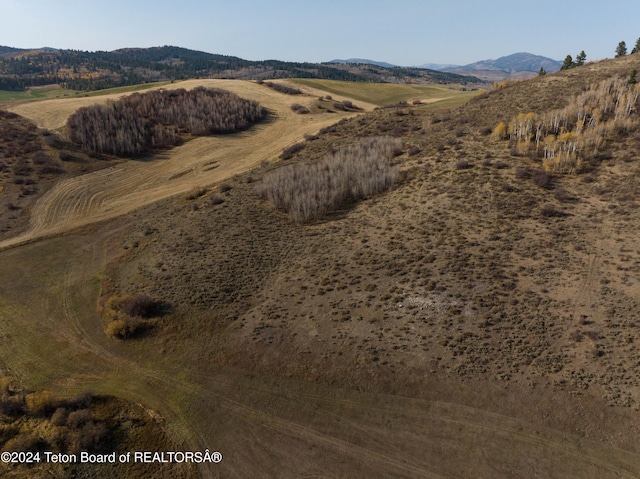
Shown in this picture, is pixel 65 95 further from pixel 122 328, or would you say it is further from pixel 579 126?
pixel 579 126

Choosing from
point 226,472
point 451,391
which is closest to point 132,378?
point 226,472

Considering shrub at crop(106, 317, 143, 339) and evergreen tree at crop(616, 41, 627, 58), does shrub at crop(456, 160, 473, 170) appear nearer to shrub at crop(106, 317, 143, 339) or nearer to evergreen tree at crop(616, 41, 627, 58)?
shrub at crop(106, 317, 143, 339)

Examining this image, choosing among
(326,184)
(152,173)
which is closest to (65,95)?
(152,173)

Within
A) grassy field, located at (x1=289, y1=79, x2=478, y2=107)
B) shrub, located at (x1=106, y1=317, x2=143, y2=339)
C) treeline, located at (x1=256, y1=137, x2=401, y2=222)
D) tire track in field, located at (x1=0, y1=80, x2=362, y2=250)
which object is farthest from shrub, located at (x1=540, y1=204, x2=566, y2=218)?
grassy field, located at (x1=289, y1=79, x2=478, y2=107)

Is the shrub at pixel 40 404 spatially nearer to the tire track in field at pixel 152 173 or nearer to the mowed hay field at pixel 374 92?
the tire track in field at pixel 152 173

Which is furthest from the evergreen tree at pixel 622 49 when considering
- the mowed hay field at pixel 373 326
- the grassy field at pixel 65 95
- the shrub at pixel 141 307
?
the grassy field at pixel 65 95

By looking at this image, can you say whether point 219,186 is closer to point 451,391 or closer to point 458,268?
point 458,268
